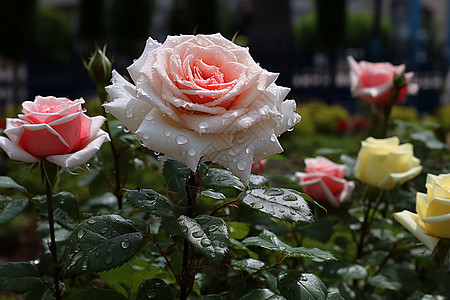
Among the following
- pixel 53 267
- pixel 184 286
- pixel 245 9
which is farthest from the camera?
pixel 245 9

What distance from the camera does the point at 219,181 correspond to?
27.4 inches

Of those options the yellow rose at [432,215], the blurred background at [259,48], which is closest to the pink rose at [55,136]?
the yellow rose at [432,215]

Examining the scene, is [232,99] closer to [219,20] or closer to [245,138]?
[245,138]

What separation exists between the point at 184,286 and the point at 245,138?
218 mm

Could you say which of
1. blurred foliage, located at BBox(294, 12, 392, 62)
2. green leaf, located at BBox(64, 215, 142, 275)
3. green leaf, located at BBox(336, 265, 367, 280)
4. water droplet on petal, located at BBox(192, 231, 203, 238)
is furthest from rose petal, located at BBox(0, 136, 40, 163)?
blurred foliage, located at BBox(294, 12, 392, 62)

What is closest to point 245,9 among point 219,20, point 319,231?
point 219,20

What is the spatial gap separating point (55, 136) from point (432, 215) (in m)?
0.53

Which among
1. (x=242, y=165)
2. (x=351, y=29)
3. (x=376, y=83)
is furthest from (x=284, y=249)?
(x=351, y=29)

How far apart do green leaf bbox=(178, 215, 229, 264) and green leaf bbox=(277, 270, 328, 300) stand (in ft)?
0.36

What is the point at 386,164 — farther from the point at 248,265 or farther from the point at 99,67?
the point at 99,67

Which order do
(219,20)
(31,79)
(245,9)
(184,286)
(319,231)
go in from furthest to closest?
(245,9)
(219,20)
(31,79)
(319,231)
(184,286)

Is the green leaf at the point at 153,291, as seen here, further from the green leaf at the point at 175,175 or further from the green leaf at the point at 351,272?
the green leaf at the point at 351,272

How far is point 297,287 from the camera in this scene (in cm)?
66

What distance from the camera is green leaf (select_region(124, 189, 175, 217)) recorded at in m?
0.63
